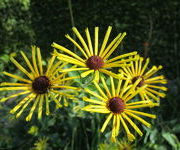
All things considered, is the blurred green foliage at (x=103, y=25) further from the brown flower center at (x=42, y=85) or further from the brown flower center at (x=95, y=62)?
the brown flower center at (x=95, y=62)

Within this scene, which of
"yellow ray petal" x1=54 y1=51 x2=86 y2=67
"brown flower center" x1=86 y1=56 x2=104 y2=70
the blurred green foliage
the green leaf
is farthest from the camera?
the blurred green foliage

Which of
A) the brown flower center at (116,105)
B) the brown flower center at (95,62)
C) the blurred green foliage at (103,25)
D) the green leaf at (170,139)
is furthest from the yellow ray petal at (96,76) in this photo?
the blurred green foliage at (103,25)

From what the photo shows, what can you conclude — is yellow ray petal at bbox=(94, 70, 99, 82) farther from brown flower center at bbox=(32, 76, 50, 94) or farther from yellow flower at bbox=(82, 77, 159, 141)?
brown flower center at bbox=(32, 76, 50, 94)

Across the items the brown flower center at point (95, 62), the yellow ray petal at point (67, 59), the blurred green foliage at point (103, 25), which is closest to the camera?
the yellow ray petal at point (67, 59)

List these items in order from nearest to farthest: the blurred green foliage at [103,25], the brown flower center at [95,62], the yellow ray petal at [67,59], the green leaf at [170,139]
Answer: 1. the yellow ray petal at [67,59]
2. the brown flower center at [95,62]
3. the green leaf at [170,139]
4. the blurred green foliage at [103,25]

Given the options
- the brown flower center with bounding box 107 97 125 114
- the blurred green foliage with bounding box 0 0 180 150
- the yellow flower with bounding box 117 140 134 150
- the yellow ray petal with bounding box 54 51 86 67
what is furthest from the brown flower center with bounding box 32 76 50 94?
the blurred green foliage with bounding box 0 0 180 150

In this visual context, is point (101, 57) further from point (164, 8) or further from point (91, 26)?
point (164, 8)
